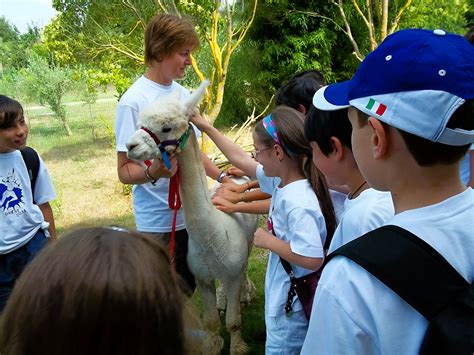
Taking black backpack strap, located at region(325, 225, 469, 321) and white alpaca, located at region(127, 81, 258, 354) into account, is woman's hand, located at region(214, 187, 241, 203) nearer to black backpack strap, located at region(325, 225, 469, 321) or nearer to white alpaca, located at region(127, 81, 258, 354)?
white alpaca, located at region(127, 81, 258, 354)

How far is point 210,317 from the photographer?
3055 millimetres

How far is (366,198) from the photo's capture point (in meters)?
1.35

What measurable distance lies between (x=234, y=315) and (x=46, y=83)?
11500 mm

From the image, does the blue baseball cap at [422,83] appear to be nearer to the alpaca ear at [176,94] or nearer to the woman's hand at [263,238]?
the woman's hand at [263,238]

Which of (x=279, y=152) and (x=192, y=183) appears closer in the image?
(x=279, y=152)

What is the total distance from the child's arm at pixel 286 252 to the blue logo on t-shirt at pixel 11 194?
1.46m

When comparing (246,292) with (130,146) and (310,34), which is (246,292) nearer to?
(130,146)

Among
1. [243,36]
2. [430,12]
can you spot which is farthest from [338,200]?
[430,12]

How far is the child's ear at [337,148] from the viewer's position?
157 cm

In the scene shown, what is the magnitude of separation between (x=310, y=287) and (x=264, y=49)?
11.4 meters

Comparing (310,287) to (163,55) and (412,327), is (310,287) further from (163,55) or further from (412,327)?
(163,55)

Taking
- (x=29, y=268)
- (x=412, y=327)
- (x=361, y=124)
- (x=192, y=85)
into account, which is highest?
(x=361, y=124)

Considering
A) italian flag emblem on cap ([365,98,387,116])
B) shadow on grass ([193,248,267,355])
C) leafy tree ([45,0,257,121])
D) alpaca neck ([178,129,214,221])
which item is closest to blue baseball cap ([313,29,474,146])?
italian flag emblem on cap ([365,98,387,116])

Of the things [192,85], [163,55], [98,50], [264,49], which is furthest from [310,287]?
[264,49]
